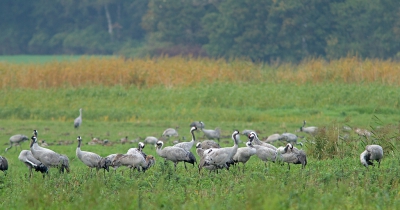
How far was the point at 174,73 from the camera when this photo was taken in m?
29.4

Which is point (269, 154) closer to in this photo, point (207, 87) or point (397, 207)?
point (397, 207)

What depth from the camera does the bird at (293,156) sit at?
502 inches

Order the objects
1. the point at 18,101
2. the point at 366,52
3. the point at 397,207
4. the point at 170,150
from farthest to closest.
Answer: the point at 366,52 < the point at 18,101 < the point at 170,150 < the point at 397,207

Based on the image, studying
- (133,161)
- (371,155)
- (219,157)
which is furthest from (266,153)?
(133,161)

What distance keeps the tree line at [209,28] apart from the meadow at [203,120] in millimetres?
16972

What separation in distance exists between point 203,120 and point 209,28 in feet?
94.0

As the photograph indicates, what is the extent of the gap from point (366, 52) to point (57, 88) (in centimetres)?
2414

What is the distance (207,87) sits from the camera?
2747 centimetres

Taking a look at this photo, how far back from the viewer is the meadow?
396 inches

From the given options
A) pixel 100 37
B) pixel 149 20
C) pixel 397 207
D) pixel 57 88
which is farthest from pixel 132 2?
pixel 397 207

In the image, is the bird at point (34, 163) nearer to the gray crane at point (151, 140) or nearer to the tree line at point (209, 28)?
the gray crane at point (151, 140)

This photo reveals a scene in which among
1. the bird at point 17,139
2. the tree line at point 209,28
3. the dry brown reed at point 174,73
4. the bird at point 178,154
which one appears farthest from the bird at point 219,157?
the tree line at point 209,28

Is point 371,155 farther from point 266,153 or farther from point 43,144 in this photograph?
point 43,144

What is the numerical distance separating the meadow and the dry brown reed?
4 centimetres
